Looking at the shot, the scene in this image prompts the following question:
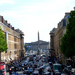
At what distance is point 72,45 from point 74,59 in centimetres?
3377

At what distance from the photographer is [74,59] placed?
80312mm

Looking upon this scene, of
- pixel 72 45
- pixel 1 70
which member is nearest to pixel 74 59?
pixel 72 45

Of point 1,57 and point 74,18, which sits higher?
point 74,18

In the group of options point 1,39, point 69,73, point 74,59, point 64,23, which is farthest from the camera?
point 64,23

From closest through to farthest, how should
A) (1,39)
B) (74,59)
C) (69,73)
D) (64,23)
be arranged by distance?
(69,73), (1,39), (74,59), (64,23)

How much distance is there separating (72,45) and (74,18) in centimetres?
562

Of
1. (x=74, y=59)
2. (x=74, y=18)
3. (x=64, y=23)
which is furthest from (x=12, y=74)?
(x=64, y=23)

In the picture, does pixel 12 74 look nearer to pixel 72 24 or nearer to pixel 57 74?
pixel 57 74

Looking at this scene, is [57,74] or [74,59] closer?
[57,74]

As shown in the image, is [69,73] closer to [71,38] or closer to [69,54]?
[69,54]

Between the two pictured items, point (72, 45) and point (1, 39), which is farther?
point (1, 39)

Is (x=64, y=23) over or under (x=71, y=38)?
over

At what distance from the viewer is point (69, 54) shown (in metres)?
56.1

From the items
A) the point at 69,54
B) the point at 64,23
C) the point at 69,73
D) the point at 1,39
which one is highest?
the point at 64,23
